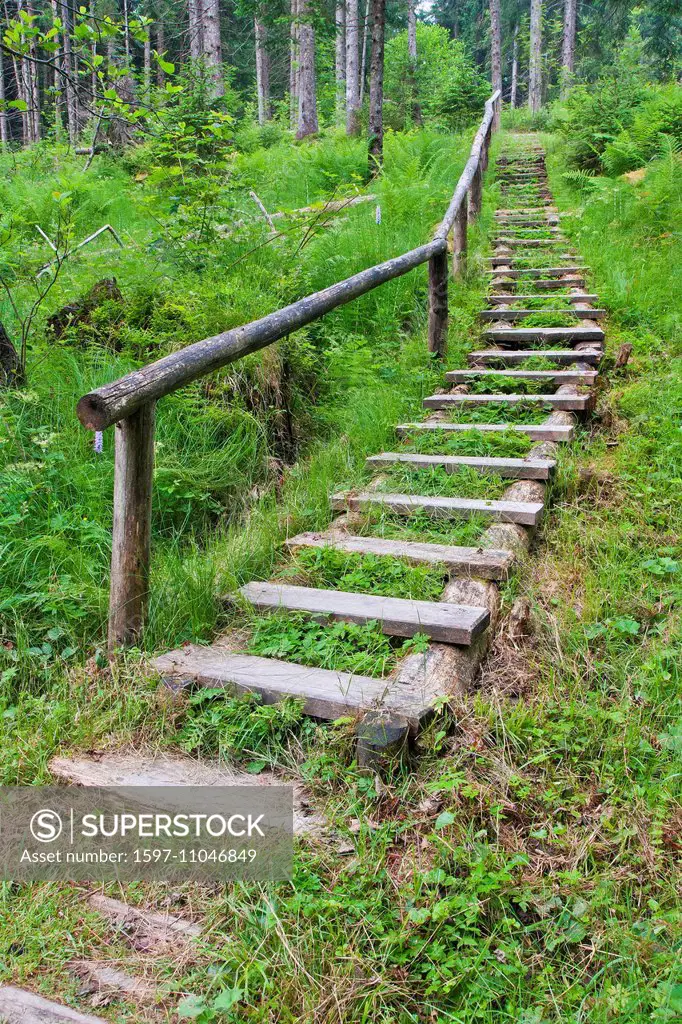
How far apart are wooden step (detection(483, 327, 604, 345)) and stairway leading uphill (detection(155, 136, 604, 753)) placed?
1 cm

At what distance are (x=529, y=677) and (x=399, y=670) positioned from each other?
50 centimetres

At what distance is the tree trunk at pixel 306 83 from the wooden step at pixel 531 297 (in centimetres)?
1229

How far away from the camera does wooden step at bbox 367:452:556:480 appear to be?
13.3 ft

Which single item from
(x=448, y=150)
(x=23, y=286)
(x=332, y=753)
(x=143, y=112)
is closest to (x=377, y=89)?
(x=448, y=150)

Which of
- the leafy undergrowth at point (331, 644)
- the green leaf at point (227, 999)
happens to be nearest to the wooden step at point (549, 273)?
the leafy undergrowth at point (331, 644)

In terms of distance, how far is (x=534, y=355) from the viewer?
579 cm

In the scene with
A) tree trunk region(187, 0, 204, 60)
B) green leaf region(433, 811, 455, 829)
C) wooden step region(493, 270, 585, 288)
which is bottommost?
green leaf region(433, 811, 455, 829)

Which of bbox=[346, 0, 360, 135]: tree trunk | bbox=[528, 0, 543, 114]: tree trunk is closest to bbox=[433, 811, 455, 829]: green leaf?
bbox=[346, 0, 360, 135]: tree trunk

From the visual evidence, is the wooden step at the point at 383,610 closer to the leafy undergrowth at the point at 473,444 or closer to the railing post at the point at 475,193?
the leafy undergrowth at the point at 473,444

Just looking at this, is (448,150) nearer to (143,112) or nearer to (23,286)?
(23,286)

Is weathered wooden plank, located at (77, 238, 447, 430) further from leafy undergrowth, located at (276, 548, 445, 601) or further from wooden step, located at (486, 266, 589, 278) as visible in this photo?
wooden step, located at (486, 266, 589, 278)

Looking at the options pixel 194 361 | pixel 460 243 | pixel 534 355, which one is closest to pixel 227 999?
pixel 194 361

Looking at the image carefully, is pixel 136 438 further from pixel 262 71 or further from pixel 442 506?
pixel 262 71

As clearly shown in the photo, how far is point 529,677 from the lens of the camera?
273 cm
